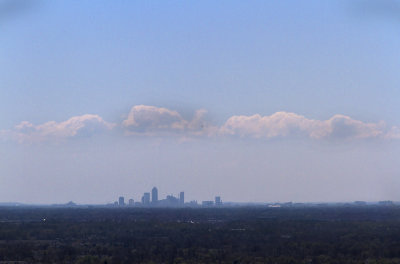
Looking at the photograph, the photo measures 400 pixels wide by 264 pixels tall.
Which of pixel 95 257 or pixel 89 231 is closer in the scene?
pixel 95 257

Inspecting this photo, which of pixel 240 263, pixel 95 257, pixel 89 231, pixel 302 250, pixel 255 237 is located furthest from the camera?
pixel 89 231

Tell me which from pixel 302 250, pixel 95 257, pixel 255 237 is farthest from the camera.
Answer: pixel 255 237

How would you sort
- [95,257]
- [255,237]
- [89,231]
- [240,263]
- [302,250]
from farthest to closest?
[89,231] < [255,237] < [302,250] < [95,257] < [240,263]

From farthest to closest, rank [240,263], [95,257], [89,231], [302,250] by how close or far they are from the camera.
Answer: [89,231] < [302,250] < [95,257] < [240,263]

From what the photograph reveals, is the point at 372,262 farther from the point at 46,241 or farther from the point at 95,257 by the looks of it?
the point at 46,241

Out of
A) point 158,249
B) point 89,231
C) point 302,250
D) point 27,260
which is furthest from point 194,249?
point 89,231

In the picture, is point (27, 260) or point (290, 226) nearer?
point (27, 260)

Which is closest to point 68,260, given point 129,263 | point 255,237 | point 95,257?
point 95,257

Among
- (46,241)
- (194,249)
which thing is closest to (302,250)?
(194,249)

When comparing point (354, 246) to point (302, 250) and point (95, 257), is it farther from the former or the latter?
point (95, 257)
